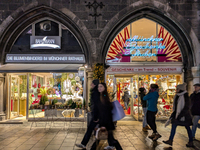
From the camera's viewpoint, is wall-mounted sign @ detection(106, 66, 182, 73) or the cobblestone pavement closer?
the cobblestone pavement

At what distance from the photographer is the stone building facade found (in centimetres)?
955

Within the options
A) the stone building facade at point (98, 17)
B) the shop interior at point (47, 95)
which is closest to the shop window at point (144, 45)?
the stone building facade at point (98, 17)

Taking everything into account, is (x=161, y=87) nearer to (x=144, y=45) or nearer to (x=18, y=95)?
(x=144, y=45)

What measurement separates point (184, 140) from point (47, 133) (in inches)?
176

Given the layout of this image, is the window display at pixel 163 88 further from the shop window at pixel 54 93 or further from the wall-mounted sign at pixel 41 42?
the wall-mounted sign at pixel 41 42

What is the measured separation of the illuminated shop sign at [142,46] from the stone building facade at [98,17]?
93 cm

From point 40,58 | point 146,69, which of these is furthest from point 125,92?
point 40,58

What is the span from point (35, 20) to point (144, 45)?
5065 mm

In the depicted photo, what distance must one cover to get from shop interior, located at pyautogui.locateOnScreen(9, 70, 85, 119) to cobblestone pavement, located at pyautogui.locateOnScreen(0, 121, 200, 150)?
597 mm

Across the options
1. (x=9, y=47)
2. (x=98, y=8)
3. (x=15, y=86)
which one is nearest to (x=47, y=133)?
(x=15, y=86)

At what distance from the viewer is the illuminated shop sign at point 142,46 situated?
10219 mm

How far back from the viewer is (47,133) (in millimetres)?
7691

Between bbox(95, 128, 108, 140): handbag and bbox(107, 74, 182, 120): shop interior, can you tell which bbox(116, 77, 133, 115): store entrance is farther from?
bbox(95, 128, 108, 140): handbag

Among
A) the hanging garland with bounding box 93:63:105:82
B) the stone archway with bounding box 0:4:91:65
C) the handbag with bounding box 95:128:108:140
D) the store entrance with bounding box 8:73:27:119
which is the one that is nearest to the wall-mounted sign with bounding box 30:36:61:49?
the stone archway with bounding box 0:4:91:65
